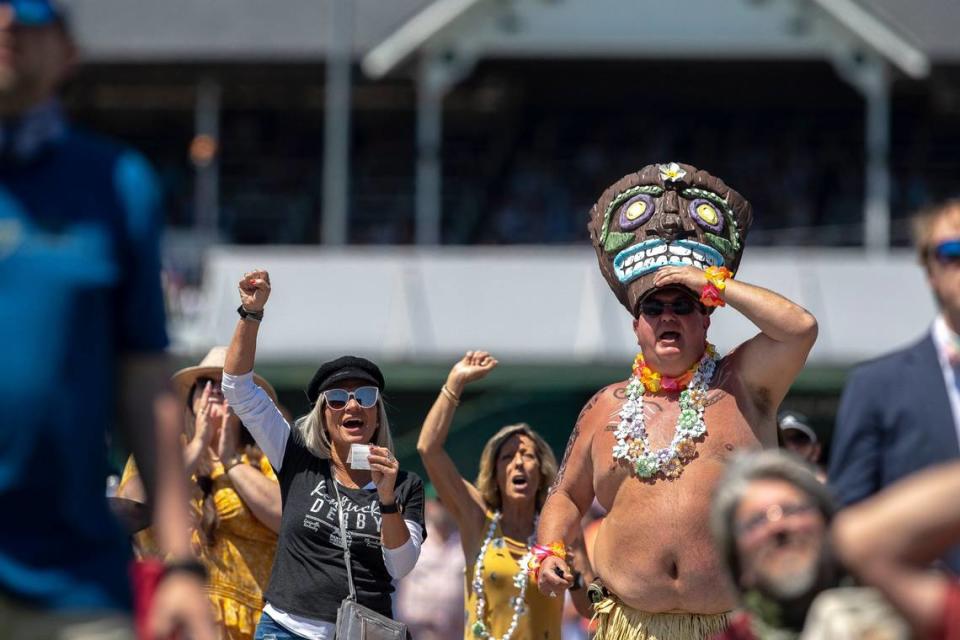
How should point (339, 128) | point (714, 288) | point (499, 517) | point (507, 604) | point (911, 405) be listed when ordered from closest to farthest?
point (911, 405), point (714, 288), point (507, 604), point (499, 517), point (339, 128)

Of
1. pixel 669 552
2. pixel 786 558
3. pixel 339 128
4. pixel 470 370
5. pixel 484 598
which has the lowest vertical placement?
pixel 786 558

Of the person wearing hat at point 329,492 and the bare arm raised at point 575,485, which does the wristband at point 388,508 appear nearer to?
the person wearing hat at point 329,492

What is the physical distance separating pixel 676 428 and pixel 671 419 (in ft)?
0.16

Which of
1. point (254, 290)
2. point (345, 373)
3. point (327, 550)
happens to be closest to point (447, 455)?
point (345, 373)

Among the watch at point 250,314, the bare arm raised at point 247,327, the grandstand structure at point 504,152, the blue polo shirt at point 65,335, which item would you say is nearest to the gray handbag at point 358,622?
the bare arm raised at point 247,327

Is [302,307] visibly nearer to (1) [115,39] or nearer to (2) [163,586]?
(1) [115,39]

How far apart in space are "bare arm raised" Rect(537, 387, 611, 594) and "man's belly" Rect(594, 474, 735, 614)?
10.0 inches

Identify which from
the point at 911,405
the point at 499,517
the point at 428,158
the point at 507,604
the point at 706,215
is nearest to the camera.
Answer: the point at 911,405

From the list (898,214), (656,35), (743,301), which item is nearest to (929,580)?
(743,301)

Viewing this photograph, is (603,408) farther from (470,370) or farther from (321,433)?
(321,433)

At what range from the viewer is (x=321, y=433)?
6770 millimetres

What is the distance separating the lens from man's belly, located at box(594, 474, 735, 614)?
6.03 m

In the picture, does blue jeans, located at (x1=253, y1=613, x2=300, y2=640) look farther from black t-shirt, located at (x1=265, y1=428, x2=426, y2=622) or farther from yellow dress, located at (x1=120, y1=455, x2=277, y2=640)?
yellow dress, located at (x1=120, y1=455, x2=277, y2=640)

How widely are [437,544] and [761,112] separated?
1761 cm
